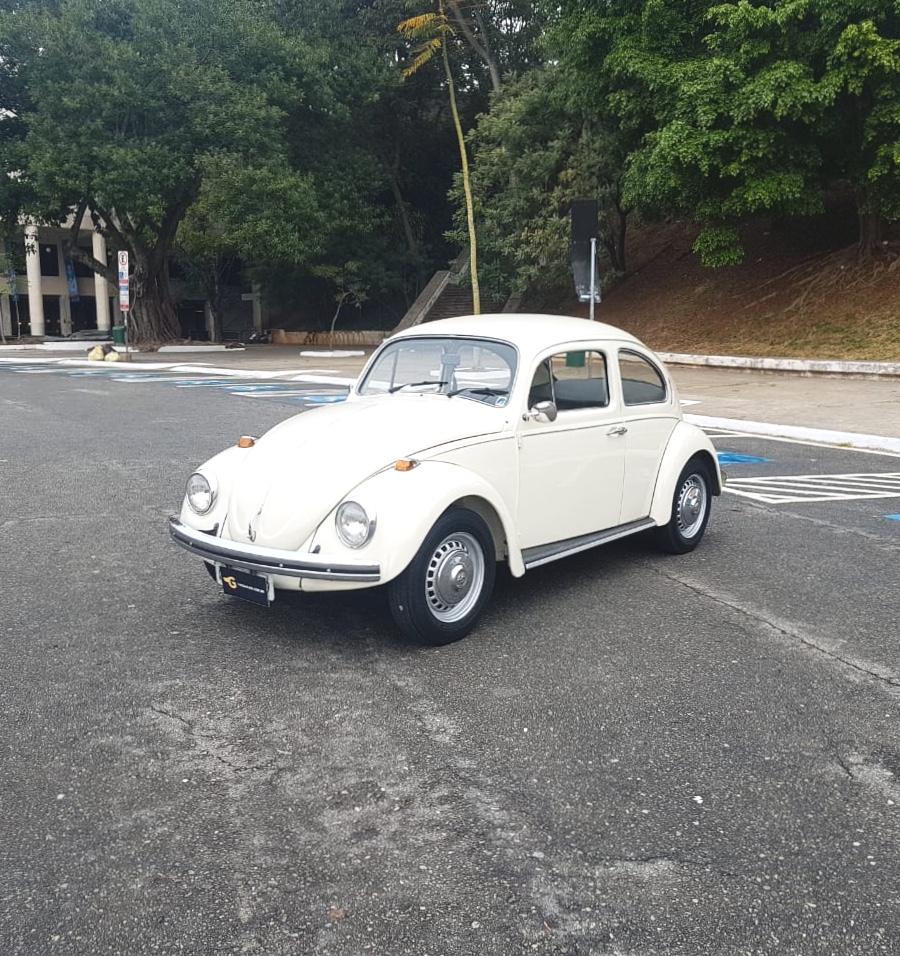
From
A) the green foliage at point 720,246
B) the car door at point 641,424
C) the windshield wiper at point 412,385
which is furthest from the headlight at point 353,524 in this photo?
the green foliage at point 720,246

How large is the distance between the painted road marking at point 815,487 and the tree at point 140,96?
84.8 feet

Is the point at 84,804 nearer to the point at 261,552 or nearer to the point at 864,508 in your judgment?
the point at 261,552

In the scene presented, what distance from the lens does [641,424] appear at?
609 cm

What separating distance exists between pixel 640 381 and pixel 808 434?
7.36 m

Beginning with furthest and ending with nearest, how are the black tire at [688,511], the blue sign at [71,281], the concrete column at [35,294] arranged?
1. the blue sign at [71,281]
2. the concrete column at [35,294]
3. the black tire at [688,511]

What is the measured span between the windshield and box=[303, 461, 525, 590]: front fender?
0.75 m

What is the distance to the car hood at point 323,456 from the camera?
15.1ft

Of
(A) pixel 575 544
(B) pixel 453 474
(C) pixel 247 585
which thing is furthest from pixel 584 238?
(C) pixel 247 585

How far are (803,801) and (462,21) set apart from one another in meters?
33.2

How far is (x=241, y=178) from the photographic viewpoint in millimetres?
31438

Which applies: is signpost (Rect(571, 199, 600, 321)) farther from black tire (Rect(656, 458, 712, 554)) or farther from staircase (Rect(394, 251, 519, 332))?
staircase (Rect(394, 251, 519, 332))

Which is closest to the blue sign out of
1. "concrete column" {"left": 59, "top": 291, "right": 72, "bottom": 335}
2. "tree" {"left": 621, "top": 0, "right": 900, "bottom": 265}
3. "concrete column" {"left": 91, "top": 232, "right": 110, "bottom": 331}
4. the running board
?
"concrete column" {"left": 59, "top": 291, "right": 72, "bottom": 335}

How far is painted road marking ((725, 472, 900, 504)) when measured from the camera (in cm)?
866

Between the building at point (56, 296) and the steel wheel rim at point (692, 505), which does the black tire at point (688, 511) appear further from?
the building at point (56, 296)
